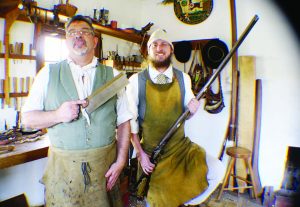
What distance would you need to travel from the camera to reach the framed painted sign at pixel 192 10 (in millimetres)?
3971

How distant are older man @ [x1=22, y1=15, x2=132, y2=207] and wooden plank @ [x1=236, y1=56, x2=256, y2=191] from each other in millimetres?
2419

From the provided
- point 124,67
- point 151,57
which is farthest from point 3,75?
point 124,67

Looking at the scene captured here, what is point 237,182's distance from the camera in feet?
11.8

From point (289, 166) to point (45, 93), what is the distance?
9.08 ft

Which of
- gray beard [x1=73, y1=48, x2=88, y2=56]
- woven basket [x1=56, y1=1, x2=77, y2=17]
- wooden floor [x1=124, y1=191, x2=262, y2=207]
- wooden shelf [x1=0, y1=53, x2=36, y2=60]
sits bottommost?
wooden floor [x1=124, y1=191, x2=262, y2=207]

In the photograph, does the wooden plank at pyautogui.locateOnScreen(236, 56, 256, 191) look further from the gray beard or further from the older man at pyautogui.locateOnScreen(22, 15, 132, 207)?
the gray beard

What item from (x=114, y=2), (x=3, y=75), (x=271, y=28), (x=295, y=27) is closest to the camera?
(x=295, y=27)

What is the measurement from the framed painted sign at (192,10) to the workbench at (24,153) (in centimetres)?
313

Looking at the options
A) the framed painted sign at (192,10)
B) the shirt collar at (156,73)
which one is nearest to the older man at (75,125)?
the shirt collar at (156,73)

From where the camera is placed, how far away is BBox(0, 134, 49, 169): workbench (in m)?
1.99

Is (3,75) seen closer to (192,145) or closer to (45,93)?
(45,93)

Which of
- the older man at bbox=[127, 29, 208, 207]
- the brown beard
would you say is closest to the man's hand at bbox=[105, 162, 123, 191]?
the older man at bbox=[127, 29, 208, 207]

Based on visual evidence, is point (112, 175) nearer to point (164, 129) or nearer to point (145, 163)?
point (145, 163)

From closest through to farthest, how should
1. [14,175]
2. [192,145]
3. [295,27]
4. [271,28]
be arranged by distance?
[295,27]
[192,145]
[14,175]
[271,28]
